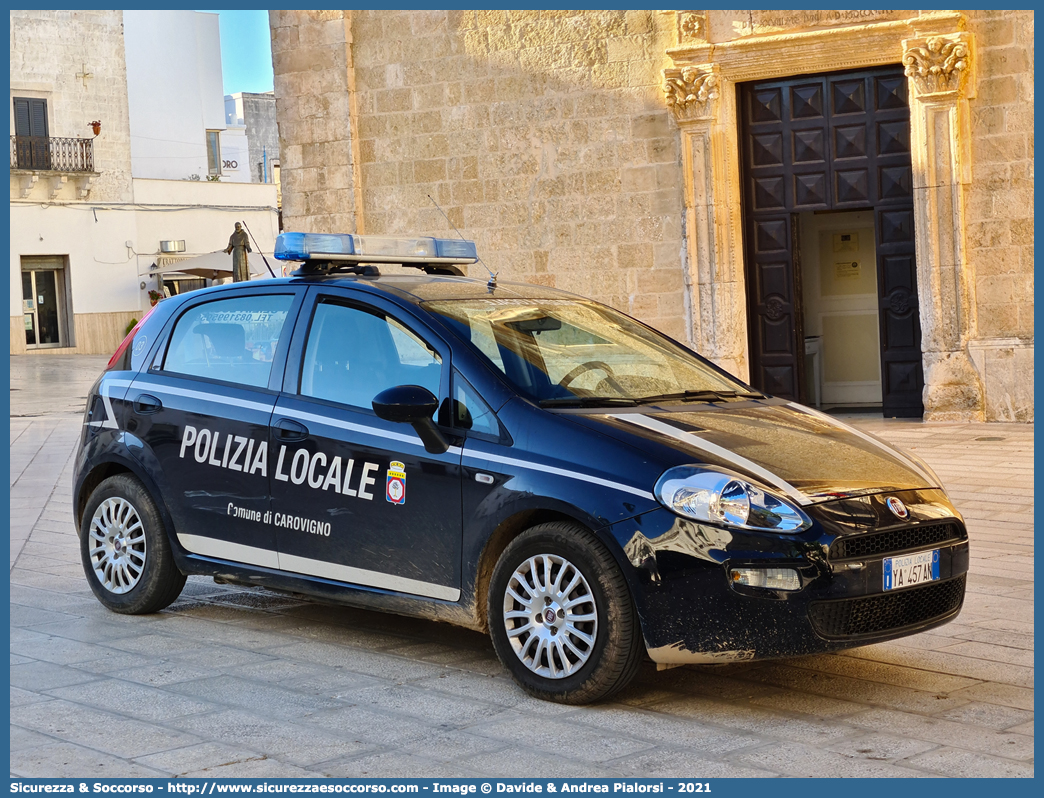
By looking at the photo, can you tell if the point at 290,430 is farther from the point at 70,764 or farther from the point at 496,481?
the point at 70,764

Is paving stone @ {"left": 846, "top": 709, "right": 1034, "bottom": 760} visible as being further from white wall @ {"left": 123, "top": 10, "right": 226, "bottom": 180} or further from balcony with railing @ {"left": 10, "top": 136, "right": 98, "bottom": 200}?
white wall @ {"left": 123, "top": 10, "right": 226, "bottom": 180}

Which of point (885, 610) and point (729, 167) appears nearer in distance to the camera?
point (885, 610)

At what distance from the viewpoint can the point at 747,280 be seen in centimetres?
1560

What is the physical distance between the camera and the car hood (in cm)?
472

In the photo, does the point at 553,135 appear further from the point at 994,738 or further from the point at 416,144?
the point at 994,738

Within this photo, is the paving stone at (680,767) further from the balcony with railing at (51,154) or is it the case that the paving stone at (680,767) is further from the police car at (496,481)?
the balcony with railing at (51,154)

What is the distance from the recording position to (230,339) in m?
6.35

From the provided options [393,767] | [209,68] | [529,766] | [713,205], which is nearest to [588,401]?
[529,766]

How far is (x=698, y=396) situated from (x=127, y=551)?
9.67 feet

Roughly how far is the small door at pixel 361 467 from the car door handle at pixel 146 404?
0.88 metres

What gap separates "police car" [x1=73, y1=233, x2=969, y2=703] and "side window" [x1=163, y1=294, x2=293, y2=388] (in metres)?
0.01

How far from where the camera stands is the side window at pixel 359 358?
552cm

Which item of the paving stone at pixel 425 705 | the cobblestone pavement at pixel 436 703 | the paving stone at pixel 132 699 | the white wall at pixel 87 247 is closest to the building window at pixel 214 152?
the white wall at pixel 87 247

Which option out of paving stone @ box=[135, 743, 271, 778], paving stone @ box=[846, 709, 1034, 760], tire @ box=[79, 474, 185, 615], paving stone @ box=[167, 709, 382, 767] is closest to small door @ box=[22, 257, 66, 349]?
tire @ box=[79, 474, 185, 615]
